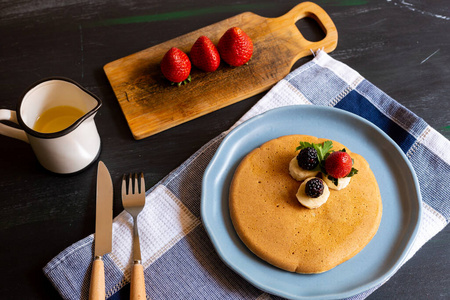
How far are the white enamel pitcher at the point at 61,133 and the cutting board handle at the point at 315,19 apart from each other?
0.79 meters

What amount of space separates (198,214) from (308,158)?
35 centimetres

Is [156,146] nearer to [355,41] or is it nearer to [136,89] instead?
[136,89]

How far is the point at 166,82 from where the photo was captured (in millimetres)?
1474

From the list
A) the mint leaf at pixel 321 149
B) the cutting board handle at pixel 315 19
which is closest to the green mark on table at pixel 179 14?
the cutting board handle at pixel 315 19

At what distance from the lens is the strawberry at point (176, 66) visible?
1.40 m

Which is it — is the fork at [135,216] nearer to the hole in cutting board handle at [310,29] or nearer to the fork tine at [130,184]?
the fork tine at [130,184]

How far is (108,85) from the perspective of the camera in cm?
149

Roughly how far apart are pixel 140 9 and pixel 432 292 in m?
1.42

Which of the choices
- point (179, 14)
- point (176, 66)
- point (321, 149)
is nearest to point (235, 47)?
point (176, 66)

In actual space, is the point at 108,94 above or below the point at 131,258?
above

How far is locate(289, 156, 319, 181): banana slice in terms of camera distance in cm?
117

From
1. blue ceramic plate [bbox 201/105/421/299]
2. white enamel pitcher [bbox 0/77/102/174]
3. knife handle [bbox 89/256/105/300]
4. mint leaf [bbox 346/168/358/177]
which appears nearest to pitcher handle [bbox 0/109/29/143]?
white enamel pitcher [bbox 0/77/102/174]

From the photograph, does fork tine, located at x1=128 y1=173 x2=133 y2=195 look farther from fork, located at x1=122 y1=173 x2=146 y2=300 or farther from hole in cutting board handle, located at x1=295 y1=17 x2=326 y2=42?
hole in cutting board handle, located at x1=295 y1=17 x2=326 y2=42

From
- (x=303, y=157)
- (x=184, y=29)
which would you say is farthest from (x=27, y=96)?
(x=303, y=157)
